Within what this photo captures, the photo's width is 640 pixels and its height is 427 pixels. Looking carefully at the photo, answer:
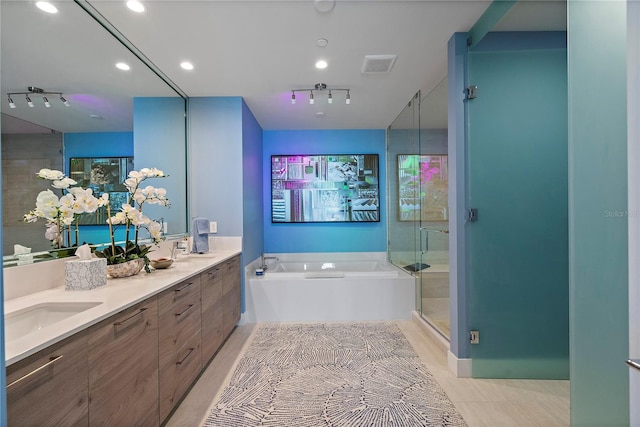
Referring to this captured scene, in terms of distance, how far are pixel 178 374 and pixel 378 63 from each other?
2.73 m

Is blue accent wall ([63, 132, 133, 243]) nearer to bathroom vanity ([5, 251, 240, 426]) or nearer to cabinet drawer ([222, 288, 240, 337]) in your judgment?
bathroom vanity ([5, 251, 240, 426])

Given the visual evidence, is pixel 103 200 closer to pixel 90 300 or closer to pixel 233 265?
pixel 90 300

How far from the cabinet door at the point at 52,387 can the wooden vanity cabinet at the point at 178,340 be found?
521mm

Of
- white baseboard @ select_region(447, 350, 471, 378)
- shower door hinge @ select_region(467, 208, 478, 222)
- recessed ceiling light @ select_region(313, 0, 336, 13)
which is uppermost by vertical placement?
recessed ceiling light @ select_region(313, 0, 336, 13)

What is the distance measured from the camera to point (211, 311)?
2.35 metres

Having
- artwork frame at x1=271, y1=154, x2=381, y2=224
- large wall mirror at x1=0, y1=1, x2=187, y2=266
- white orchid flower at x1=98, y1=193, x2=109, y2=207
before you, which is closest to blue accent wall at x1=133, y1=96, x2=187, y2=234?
large wall mirror at x1=0, y1=1, x2=187, y2=266

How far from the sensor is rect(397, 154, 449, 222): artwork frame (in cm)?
275

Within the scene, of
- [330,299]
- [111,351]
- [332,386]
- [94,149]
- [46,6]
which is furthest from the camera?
[330,299]

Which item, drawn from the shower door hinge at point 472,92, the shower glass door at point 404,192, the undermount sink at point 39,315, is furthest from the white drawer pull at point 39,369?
the shower glass door at point 404,192

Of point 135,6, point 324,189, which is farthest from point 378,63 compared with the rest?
point 324,189

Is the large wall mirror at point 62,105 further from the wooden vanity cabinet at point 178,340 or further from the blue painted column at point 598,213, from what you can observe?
the blue painted column at point 598,213

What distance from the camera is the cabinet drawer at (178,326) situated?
5.25 ft

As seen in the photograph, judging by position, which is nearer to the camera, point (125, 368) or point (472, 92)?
point (125, 368)

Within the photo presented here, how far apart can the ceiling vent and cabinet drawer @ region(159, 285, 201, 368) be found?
2246 millimetres
